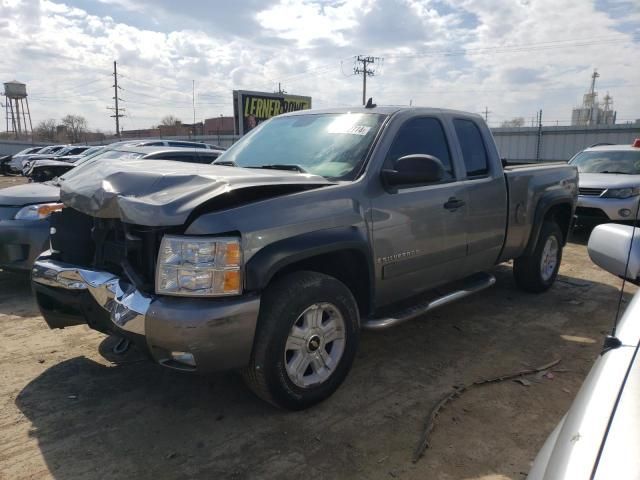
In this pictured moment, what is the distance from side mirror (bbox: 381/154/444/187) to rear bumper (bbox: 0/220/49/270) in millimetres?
3658

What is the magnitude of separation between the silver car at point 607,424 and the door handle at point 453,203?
7.39ft

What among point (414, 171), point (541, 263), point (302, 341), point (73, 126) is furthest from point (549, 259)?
point (73, 126)

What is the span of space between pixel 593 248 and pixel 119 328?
96.0 inches

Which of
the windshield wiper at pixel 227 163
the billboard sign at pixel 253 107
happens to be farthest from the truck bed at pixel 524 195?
the billboard sign at pixel 253 107

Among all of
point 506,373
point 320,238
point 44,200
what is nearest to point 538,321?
point 506,373

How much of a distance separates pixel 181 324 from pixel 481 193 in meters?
3.00

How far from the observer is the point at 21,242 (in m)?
5.09

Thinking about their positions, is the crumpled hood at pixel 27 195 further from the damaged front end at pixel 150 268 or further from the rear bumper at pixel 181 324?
the rear bumper at pixel 181 324

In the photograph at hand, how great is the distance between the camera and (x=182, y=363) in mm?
2717

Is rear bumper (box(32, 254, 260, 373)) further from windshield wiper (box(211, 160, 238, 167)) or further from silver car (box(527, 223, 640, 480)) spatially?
silver car (box(527, 223, 640, 480))

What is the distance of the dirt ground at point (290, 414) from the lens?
2.68 m

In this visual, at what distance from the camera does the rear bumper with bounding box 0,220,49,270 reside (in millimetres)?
5086

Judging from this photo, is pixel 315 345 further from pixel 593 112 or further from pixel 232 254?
pixel 593 112

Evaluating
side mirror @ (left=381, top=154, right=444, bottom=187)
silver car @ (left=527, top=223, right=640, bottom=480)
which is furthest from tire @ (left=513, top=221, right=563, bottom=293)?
silver car @ (left=527, top=223, right=640, bottom=480)
